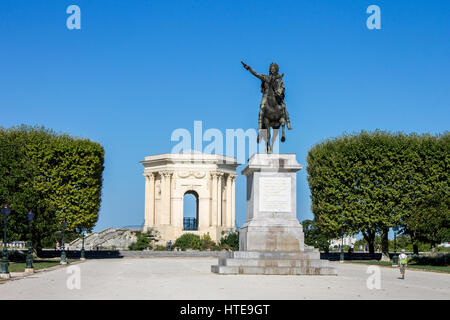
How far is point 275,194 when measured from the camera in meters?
25.2

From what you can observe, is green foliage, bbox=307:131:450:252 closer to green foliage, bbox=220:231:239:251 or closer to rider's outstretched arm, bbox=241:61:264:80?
green foliage, bbox=220:231:239:251

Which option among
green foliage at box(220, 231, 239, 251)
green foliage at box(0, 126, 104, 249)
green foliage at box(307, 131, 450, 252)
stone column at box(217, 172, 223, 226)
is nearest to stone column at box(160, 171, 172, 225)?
Answer: stone column at box(217, 172, 223, 226)

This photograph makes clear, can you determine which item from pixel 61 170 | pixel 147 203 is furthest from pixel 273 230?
pixel 147 203

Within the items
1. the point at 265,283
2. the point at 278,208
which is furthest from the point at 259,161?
the point at 265,283

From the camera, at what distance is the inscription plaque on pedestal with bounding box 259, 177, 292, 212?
2511 cm

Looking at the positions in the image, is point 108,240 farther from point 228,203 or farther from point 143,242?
point 228,203

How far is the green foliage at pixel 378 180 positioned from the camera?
49.7 meters

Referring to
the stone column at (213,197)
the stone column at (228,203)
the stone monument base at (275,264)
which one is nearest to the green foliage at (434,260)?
the stone monument base at (275,264)

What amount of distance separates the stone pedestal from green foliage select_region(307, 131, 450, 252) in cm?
2602

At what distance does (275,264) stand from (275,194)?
2960 millimetres

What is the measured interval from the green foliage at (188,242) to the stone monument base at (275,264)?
4969 cm

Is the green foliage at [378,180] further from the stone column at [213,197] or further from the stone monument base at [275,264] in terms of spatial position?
the stone column at [213,197]
